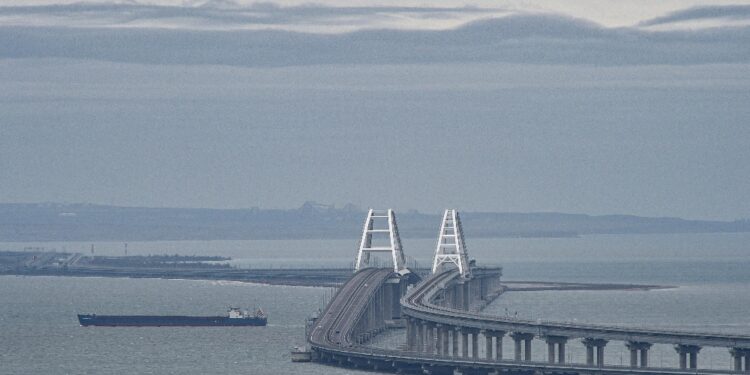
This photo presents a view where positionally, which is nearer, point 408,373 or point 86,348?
point 408,373

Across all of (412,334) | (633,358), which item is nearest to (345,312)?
(412,334)

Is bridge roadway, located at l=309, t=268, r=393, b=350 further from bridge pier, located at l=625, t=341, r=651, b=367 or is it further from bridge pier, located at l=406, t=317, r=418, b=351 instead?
bridge pier, located at l=625, t=341, r=651, b=367

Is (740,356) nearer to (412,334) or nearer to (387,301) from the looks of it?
(412,334)

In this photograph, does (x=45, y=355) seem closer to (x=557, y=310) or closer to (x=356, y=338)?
(x=356, y=338)

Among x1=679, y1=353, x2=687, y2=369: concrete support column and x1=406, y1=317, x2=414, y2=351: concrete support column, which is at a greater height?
x1=406, y1=317, x2=414, y2=351: concrete support column

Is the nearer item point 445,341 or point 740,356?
point 740,356

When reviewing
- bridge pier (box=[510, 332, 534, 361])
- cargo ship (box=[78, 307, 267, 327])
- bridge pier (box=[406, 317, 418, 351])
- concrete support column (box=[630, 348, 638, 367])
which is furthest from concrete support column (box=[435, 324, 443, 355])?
cargo ship (box=[78, 307, 267, 327])

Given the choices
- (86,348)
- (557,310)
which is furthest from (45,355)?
(557,310)
